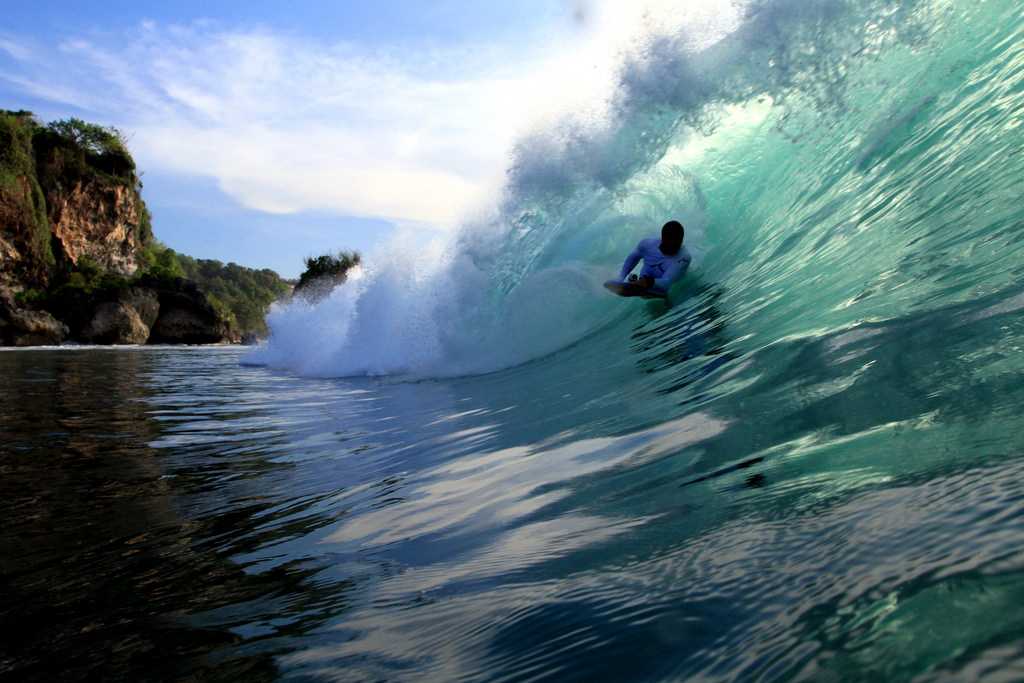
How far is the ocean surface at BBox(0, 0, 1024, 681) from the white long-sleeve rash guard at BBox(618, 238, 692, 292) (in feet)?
0.66

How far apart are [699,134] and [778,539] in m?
7.85

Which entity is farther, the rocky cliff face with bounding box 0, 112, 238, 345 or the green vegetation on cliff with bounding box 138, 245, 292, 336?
the green vegetation on cliff with bounding box 138, 245, 292, 336

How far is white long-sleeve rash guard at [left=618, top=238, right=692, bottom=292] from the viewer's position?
7.32 m

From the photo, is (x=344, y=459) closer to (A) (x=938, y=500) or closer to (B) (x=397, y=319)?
(A) (x=938, y=500)

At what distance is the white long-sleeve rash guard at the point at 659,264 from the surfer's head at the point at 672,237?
70 mm

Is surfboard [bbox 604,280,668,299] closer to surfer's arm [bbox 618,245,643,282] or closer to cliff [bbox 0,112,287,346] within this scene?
surfer's arm [bbox 618,245,643,282]

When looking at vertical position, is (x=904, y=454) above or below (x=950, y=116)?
below

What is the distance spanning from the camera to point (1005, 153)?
4.34 m

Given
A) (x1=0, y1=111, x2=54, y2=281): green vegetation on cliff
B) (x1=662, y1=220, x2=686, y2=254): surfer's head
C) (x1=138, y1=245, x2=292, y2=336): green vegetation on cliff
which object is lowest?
(x1=662, y1=220, x2=686, y2=254): surfer's head

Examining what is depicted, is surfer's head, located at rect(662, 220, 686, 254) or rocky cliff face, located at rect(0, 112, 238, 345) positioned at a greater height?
rocky cliff face, located at rect(0, 112, 238, 345)

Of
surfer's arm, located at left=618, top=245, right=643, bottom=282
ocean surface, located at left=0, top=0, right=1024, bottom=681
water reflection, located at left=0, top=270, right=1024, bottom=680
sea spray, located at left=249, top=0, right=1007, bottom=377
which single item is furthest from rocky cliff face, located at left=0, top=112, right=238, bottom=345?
water reflection, located at left=0, top=270, right=1024, bottom=680

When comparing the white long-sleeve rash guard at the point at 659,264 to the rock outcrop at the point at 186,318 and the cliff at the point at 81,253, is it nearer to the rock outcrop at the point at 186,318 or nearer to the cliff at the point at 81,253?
the cliff at the point at 81,253

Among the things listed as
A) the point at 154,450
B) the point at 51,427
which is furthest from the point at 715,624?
the point at 51,427

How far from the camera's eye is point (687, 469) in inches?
93.9
